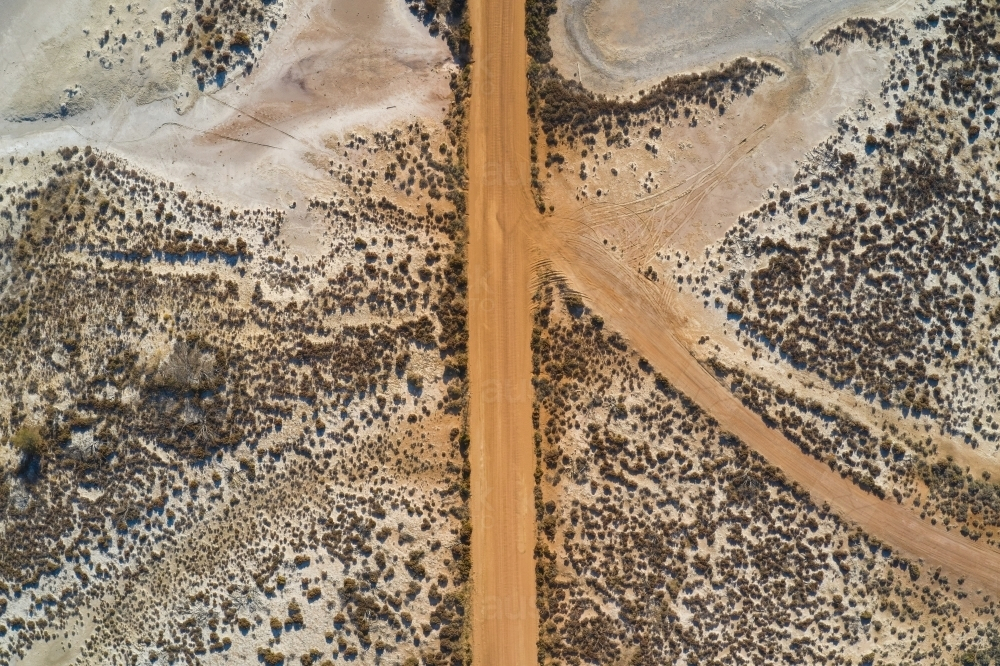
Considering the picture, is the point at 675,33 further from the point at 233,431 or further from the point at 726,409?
the point at 233,431

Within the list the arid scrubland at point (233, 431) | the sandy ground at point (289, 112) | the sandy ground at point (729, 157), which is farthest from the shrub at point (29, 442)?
the sandy ground at point (729, 157)

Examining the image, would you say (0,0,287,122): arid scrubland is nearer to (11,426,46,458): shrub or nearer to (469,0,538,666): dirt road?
(469,0,538,666): dirt road

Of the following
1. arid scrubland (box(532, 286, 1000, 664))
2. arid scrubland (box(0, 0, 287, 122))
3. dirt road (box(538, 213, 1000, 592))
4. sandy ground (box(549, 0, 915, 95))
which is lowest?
arid scrubland (box(532, 286, 1000, 664))

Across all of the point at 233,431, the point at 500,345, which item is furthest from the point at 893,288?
the point at 233,431

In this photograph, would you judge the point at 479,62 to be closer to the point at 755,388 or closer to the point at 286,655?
the point at 755,388

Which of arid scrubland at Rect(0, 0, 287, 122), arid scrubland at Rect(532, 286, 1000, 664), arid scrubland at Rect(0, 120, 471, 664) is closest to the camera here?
arid scrubland at Rect(532, 286, 1000, 664)

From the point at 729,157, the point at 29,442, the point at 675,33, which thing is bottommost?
the point at 29,442

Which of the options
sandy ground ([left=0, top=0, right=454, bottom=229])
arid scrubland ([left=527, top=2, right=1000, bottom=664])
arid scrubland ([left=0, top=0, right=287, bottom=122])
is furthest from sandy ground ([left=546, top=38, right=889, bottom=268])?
arid scrubland ([left=0, top=0, right=287, bottom=122])
